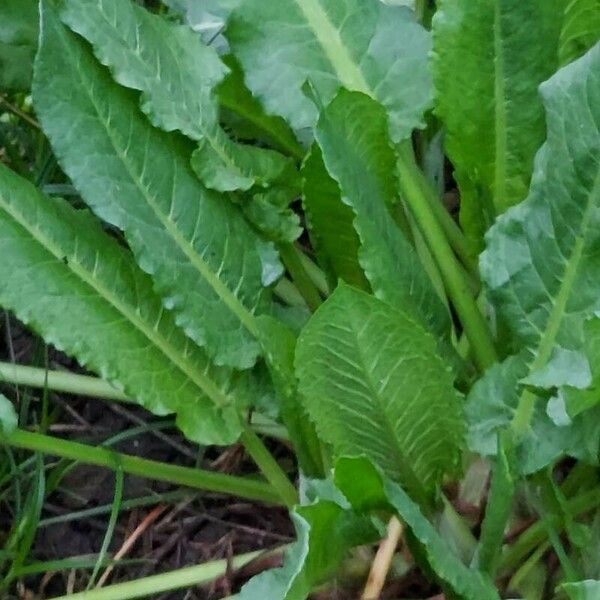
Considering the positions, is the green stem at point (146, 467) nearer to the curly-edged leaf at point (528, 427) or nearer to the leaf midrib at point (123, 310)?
the leaf midrib at point (123, 310)

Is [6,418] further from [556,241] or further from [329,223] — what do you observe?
[556,241]

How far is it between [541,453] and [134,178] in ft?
1.10

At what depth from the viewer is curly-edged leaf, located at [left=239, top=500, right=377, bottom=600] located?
0.61 metres

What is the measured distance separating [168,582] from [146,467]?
9 centimetres

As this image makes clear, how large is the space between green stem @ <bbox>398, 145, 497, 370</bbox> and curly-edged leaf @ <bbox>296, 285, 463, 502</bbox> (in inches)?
3.9

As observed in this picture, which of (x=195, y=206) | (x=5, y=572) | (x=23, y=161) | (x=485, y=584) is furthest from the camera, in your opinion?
(x=23, y=161)

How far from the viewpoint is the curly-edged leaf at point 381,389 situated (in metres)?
0.67

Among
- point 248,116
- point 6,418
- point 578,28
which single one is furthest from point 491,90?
point 6,418

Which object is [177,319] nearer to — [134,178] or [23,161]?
[134,178]

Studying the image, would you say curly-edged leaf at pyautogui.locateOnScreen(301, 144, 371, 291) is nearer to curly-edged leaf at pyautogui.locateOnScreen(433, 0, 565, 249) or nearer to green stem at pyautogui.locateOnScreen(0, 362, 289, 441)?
curly-edged leaf at pyautogui.locateOnScreen(433, 0, 565, 249)

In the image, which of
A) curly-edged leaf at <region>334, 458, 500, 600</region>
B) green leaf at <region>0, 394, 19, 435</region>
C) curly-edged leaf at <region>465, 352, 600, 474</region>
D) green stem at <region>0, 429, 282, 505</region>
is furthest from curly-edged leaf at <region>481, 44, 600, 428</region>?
green leaf at <region>0, 394, 19, 435</region>

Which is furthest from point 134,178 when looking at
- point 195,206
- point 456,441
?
point 456,441

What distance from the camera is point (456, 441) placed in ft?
2.48

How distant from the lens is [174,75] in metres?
0.81
